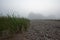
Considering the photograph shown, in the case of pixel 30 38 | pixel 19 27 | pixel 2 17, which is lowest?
pixel 30 38

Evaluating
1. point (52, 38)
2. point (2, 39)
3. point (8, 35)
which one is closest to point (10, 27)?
point (8, 35)

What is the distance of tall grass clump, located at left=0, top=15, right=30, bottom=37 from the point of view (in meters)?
2.00

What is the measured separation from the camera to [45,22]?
3998 mm

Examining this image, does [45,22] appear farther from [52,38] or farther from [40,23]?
[52,38]

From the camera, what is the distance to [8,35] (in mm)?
2037

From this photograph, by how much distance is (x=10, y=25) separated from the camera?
2156mm

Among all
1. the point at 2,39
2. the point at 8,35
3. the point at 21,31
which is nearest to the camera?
the point at 2,39

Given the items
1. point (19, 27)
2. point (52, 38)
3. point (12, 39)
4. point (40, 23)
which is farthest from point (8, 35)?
point (40, 23)

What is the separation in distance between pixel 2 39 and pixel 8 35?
6.0 inches

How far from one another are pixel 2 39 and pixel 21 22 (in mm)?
664

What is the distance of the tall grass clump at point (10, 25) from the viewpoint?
2005 millimetres

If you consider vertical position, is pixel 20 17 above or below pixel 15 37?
above

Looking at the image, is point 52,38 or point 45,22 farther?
point 45,22

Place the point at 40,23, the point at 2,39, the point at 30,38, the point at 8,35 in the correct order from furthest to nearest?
the point at 40,23, the point at 30,38, the point at 8,35, the point at 2,39
